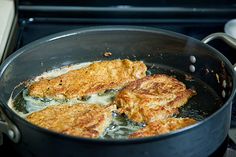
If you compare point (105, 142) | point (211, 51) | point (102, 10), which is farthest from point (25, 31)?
point (105, 142)

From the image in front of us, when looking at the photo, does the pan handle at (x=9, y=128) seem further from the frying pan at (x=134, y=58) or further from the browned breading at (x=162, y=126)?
the browned breading at (x=162, y=126)

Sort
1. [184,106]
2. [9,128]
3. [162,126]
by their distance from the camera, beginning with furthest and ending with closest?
[184,106] → [162,126] → [9,128]

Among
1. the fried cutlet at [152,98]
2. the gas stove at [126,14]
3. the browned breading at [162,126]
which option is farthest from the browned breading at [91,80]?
the gas stove at [126,14]

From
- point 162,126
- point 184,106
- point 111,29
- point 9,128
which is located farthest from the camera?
point 111,29

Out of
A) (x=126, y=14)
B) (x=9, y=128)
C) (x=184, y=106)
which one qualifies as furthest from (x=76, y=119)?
(x=126, y=14)

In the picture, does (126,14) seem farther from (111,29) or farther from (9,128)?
(9,128)

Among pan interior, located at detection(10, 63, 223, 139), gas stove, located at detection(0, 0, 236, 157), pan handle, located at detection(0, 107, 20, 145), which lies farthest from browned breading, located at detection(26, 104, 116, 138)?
gas stove, located at detection(0, 0, 236, 157)
